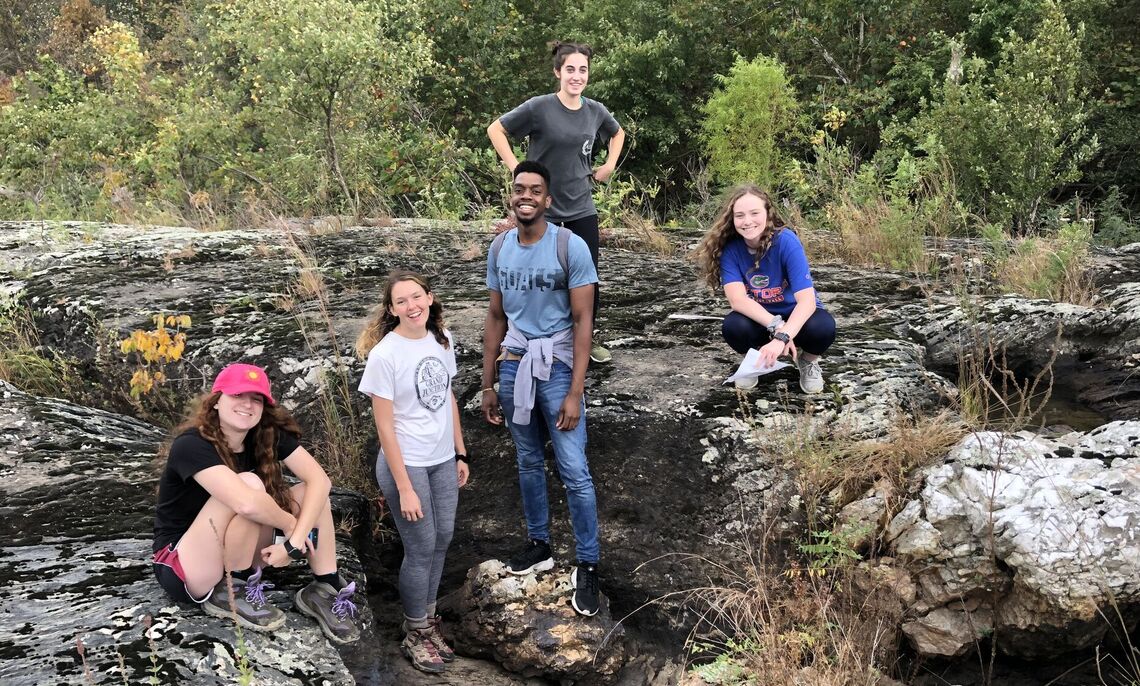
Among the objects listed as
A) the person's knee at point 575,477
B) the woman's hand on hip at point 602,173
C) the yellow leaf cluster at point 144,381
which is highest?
the woman's hand on hip at point 602,173

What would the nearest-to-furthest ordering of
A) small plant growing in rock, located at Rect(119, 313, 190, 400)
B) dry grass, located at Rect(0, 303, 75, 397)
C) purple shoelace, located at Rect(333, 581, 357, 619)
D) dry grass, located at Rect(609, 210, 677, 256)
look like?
purple shoelace, located at Rect(333, 581, 357, 619) → small plant growing in rock, located at Rect(119, 313, 190, 400) → dry grass, located at Rect(0, 303, 75, 397) → dry grass, located at Rect(609, 210, 677, 256)

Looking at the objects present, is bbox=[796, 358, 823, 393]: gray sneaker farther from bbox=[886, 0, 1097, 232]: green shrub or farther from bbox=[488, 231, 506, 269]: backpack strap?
bbox=[886, 0, 1097, 232]: green shrub

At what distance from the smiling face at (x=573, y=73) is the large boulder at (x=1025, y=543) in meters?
2.41

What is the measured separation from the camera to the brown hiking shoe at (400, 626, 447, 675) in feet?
11.3

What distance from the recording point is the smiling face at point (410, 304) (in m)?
3.34

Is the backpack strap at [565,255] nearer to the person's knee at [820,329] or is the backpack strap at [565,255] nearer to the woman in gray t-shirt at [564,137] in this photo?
the woman in gray t-shirt at [564,137]

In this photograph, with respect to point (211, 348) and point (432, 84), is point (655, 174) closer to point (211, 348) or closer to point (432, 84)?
point (432, 84)

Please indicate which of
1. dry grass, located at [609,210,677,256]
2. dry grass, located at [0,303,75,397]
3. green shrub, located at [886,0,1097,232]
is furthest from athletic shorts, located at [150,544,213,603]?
green shrub, located at [886,0,1097,232]

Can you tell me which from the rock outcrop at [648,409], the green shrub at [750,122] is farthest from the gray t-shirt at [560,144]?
the green shrub at [750,122]

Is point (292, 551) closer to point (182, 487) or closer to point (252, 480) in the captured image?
point (252, 480)

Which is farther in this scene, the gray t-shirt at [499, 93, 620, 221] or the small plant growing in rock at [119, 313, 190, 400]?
the small plant growing in rock at [119, 313, 190, 400]

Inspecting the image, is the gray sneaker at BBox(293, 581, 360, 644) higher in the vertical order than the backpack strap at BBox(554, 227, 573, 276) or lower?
lower

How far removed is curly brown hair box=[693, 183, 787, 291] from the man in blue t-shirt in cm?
91

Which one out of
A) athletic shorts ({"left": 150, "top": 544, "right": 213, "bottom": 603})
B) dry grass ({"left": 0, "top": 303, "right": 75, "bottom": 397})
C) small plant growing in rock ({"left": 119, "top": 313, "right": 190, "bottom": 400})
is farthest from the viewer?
dry grass ({"left": 0, "top": 303, "right": 75, "bottom": 397})
